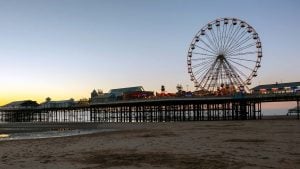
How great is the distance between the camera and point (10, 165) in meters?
13.6

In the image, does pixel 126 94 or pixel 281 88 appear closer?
pixel 281 88

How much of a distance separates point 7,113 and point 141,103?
64.8 meters

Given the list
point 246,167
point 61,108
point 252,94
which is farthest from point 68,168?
point 61,108

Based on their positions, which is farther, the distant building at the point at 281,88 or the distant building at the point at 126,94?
the distant building at the point at 126,94

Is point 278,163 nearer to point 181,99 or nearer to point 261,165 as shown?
point 261,165

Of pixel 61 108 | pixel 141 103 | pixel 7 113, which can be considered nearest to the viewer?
pixel 141 103

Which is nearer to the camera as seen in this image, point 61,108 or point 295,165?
point 295,165

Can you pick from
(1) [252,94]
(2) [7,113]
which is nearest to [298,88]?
(1) [252,94]

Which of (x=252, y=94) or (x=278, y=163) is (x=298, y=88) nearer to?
(x=252, y=94)

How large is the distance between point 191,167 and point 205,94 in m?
52.7

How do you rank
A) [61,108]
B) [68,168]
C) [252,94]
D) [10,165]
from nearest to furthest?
[68,168], [10,165], [252,94], [61,108]

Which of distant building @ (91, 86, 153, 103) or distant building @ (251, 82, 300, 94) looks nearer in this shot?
distant building @ (251, 82, 300, 94)

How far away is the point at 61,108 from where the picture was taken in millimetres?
98375

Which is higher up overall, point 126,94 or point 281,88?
point 281,88
